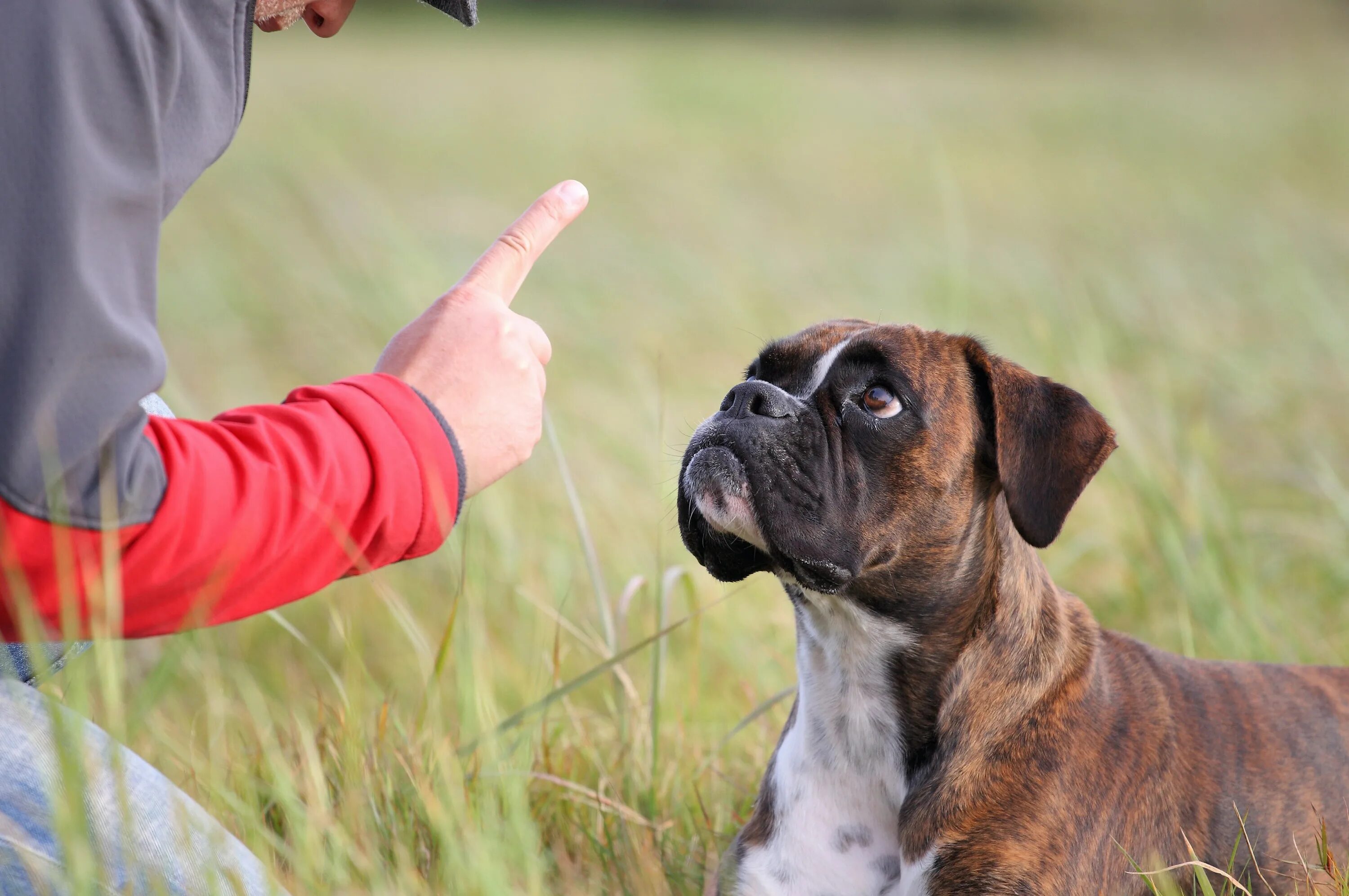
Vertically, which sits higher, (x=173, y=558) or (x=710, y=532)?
(x=173, y=558)

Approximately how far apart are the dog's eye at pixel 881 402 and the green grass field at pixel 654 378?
0.55m

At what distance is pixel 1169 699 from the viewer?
2752 millimetres

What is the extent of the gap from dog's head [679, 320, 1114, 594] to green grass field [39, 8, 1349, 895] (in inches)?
15.5

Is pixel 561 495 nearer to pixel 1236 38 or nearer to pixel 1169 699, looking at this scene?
pixel 1169 699

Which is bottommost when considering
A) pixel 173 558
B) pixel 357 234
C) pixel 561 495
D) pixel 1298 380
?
pixel 561 495

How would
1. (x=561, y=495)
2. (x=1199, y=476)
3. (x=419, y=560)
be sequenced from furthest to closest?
1. (x=561, y=495)
2. (x=419, y=560)
3. (x=1199, y=476)

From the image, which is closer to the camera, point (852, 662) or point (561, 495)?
point (852, 662)

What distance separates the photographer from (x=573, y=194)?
7.55 feet

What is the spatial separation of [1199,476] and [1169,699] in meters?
1.86

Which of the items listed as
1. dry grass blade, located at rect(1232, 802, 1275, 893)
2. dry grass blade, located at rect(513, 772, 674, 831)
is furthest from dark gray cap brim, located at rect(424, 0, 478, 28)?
dry grass blade, located at rect(1232, 802, 1275, 893)

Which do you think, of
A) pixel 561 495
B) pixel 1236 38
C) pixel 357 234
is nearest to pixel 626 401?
pixel 561 495

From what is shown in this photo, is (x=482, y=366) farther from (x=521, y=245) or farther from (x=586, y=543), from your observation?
(x=586, y=543)

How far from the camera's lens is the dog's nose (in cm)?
268

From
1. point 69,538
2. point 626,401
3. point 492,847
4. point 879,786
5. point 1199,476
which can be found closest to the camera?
point 69,538
